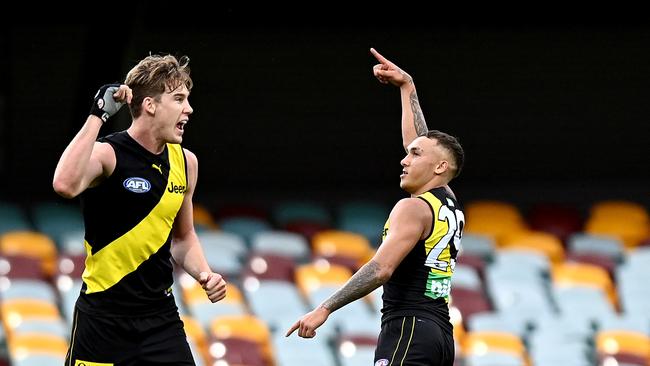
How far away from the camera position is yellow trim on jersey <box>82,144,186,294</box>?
6.34 meters

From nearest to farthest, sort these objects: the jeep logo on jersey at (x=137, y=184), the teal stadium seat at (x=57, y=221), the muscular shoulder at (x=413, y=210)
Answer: the jeep logo on jersey at (x=137, y=184) → the muscular shoulder at (x=413, y=210) → the teal stadium seat at (x=57, y=221)

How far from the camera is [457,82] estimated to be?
17188 millimetres

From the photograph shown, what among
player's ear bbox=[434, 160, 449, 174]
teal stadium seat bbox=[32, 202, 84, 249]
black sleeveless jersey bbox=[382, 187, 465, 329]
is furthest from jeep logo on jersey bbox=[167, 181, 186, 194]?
teal stadium seat bbox=[32, 202, 84, 249]

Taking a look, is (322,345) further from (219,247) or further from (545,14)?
(545,14)

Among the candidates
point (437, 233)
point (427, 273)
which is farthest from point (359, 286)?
point (437, 233)

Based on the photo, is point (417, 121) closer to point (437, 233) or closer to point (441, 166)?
point (441, 166)

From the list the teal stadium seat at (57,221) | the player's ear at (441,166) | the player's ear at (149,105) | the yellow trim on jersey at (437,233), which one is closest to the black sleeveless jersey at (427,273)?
the yellow trim on jersey at (437,233)

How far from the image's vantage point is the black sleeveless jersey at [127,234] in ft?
20.7

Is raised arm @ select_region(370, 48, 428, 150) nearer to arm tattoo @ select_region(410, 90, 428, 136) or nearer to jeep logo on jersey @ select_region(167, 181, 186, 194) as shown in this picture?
arm tattoo @ select_region(410, 90, 428, 136)

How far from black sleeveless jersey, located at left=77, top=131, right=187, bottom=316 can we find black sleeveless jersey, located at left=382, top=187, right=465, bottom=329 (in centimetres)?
115

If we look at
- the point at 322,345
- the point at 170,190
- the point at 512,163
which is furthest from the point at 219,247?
the point at 170,190

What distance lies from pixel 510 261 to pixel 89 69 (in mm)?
4866

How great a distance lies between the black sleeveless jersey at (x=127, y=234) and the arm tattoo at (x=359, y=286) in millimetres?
822

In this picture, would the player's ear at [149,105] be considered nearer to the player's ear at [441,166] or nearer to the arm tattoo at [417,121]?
the player's ear at [441,166]
